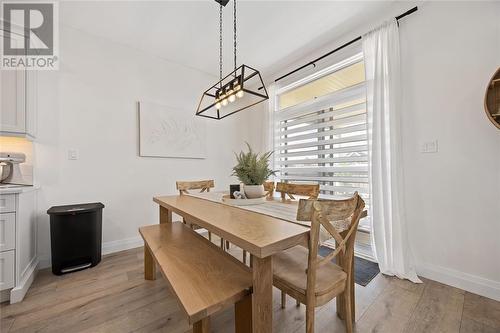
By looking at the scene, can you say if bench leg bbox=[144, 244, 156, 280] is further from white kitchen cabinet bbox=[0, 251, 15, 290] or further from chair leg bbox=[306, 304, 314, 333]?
chair leg bbox=[306, 304, 314, 333]

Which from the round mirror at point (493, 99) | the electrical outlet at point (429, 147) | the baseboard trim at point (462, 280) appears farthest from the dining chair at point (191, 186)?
the round mirror at point (493, 99)

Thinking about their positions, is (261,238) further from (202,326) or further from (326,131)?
(326,131)

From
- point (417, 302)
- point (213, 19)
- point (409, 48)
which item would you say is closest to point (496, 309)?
point (417, 302)

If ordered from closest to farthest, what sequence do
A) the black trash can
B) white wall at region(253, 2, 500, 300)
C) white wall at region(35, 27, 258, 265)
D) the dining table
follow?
the dining table
white wall at region(253, 2, 500, 300)
the black trash can
white wall at region(35, 27, 258, 265)

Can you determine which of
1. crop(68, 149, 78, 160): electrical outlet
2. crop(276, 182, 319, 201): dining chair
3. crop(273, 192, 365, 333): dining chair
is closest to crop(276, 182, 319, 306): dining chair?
crop(276, 182, 319, 201): dining chair

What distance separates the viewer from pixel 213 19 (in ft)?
7.07

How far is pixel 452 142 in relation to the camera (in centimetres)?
170

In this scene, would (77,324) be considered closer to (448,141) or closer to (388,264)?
(388,264)

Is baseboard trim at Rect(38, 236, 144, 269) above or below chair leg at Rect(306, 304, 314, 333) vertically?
below

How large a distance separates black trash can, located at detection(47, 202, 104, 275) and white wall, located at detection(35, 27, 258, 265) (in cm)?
35

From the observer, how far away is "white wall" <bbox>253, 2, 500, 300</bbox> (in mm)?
1535

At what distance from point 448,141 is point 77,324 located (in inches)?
124

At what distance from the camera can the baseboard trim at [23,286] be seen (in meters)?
1.49

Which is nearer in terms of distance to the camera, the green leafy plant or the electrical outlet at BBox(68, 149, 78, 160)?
the green leafy plant
